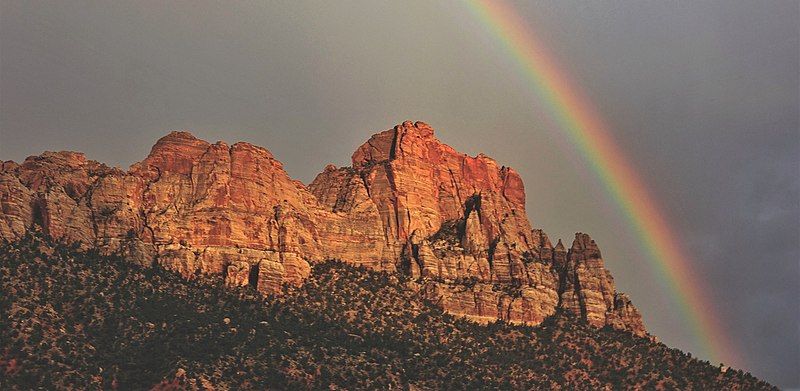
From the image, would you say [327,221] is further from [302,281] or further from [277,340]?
[277,340]

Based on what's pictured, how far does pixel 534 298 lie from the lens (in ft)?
497

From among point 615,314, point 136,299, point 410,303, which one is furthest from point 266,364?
point 615,314

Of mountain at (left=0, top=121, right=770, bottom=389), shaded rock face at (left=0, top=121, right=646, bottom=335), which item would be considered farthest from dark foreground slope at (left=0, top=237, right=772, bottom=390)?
shaded rock face at (left=0, top=121, right=646, bottom=335)

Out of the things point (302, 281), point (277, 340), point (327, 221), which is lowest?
point (277, 340)

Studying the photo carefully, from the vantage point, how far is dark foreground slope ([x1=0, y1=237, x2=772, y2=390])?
109625 millimetres

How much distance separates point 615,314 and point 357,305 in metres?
37.5

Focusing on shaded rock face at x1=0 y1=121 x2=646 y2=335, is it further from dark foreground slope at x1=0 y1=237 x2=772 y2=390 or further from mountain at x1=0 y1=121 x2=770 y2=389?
dark foreground slope at x1=0 y1=237 x2=772 y2=390

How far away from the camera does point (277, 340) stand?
122 m

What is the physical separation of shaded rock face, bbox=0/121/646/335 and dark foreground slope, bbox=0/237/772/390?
3818 mm

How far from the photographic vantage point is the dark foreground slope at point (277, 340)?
360ft

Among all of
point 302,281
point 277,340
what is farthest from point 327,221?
point 277,340

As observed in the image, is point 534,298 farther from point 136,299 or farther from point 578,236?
point 136,299

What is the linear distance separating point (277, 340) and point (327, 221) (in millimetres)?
36449

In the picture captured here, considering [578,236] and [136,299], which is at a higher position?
[578,236]
